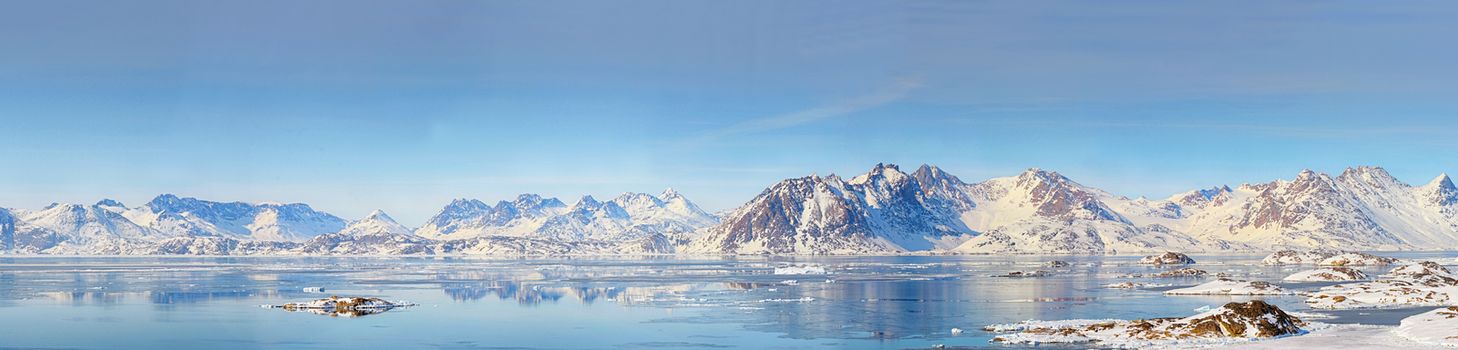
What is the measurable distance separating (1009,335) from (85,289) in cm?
11873

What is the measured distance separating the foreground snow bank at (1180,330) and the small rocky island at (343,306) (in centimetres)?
5418

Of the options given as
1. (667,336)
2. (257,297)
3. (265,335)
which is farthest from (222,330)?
(257,297)

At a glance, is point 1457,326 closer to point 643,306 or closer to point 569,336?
point 569,336

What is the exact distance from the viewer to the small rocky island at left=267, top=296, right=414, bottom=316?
9888 centimetres

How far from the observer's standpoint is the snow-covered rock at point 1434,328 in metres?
65.2

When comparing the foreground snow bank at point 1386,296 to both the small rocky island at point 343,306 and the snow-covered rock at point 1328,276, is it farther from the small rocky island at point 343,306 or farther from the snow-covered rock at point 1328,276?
the small rocky island at point 343,306

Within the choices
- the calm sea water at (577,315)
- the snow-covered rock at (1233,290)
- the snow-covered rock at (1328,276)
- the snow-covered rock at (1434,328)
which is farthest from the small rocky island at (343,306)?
the snow-covered rock at (1328,276)

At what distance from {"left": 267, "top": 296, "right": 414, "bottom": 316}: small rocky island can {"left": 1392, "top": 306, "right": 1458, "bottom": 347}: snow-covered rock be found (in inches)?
2895

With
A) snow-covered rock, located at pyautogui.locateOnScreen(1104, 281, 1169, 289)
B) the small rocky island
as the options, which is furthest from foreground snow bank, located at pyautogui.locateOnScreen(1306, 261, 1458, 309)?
the small rocky island

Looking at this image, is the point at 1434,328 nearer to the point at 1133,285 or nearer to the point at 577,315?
the point at 577,315

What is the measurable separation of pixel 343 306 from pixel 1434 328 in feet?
263

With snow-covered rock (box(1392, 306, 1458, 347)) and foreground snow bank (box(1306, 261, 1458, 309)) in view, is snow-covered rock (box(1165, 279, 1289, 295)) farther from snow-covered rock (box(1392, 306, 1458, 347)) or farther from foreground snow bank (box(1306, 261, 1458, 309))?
snow-covered rock (box(1392, 306, 1458, 347))

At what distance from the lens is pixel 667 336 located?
249 ft

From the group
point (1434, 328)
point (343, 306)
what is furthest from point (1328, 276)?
point (343, 306)
